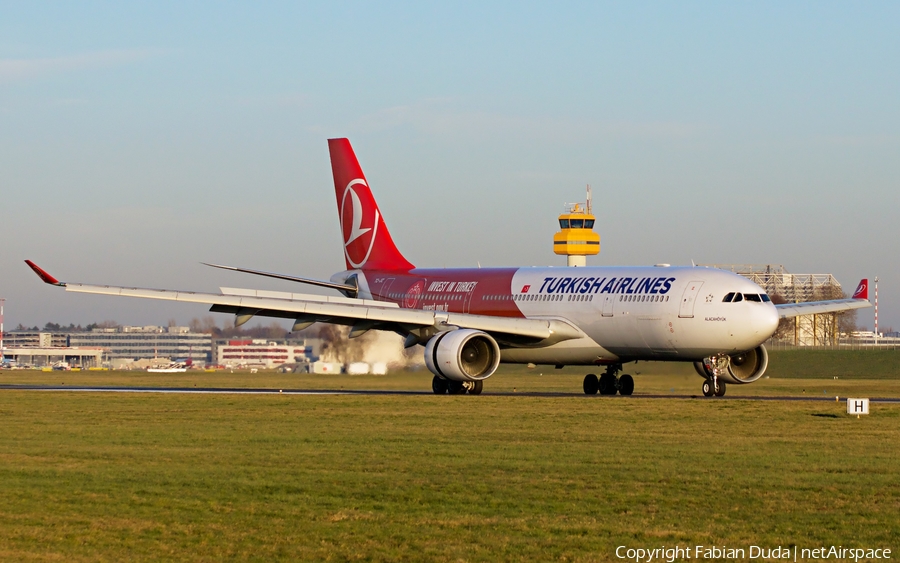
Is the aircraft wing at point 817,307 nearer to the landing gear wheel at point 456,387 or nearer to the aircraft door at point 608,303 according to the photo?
the aircraft door at point 608,303

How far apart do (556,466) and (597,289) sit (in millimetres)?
21308

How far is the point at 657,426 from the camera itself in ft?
83.0

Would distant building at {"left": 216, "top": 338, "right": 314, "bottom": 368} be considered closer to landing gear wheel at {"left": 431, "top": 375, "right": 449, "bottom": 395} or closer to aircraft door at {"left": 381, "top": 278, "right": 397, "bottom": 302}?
aircraft door at {"left": 381, "top": 278, "right": 397, "bottom": 302}

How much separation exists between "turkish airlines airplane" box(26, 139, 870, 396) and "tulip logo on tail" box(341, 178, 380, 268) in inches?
229

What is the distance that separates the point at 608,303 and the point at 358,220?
1466 centimetres

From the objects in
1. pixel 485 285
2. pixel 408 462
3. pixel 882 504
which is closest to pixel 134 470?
pixel 408 462

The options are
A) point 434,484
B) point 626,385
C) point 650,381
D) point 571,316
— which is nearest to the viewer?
point 434,484

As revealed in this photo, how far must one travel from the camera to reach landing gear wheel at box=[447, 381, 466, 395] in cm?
3872

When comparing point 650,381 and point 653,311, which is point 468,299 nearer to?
point 650,381

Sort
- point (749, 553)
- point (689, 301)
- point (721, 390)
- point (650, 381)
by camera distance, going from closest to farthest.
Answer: point (749, 553), point (689, 301), point (721, 390), point (650, 381)

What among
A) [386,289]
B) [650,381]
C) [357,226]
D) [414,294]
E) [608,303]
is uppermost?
[357,226]

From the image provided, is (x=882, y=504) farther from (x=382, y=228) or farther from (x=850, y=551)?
→ (x=382, y=228)

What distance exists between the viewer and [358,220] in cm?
4978

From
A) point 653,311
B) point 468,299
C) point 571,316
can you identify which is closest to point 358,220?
point 468,299
